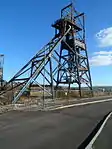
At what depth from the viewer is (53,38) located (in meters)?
40.7

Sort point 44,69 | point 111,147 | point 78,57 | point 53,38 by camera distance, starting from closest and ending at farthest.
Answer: point 111,147, point 44,69, point 53,38, point 78,57

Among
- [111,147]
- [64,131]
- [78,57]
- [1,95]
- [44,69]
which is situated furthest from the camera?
[78,57]

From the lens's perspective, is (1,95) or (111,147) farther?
(1,95)

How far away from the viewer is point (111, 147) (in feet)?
26.0

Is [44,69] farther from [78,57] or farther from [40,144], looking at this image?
[40,144]

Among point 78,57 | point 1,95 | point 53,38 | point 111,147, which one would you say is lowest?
point 111,147

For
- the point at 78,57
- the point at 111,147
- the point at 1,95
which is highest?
the point at 78,57

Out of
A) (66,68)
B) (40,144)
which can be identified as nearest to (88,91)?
(66,68)

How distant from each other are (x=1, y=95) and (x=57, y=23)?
2034 cm

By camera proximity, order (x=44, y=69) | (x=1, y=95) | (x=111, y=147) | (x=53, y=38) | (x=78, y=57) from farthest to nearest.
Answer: (x=78, y=57)
(x=53, y=38)
(x=44, y=69)
(x=1, y=95)
(x=111, y=147)

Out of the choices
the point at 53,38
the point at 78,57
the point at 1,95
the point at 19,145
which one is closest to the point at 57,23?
the point at 53,38

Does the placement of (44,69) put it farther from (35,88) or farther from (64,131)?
(64,131)

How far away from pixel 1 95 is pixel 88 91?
22617 mm

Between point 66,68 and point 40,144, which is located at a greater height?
point 66,68
